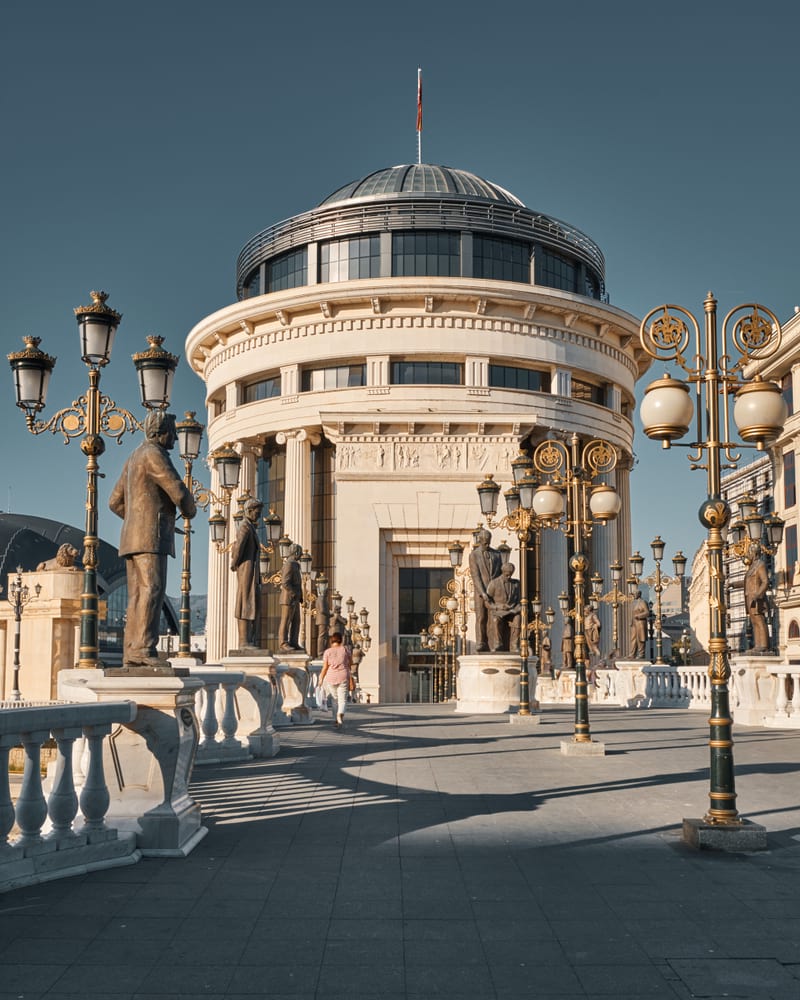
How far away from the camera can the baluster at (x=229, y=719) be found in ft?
45.6

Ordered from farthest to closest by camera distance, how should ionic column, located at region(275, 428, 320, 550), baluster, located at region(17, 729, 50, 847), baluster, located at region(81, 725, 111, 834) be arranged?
1. ionic column, located at region(275, 428, 320, 550)
2. baluster, located at region(81, 725, 111, 834)
3. baluster, located at region(17, 729, 50, 847)

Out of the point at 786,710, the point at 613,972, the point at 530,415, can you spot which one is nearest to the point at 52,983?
the point at 613,972

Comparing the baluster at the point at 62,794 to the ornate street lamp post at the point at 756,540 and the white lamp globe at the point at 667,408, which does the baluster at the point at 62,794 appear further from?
the ornate street lamp post at the point at 756,540

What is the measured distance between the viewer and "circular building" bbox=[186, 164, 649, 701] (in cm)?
5241

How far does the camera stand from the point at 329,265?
6000cm

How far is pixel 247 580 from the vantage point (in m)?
17.6

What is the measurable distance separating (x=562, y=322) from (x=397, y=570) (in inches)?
659

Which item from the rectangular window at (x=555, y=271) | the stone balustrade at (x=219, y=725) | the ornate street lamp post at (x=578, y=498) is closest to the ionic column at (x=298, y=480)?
the rectangular window at (x=555, y=271)

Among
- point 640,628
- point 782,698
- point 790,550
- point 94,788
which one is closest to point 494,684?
point 782,698

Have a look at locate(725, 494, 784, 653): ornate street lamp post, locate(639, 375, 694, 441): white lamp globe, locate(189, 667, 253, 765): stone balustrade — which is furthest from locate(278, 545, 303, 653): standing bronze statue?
locate(639, 375, 694, 441): white lamp globe

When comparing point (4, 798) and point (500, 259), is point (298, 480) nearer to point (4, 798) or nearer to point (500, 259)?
point (500, 259)

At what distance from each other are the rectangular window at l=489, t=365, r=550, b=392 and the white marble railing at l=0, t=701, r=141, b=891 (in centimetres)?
5004

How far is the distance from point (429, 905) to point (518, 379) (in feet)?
172

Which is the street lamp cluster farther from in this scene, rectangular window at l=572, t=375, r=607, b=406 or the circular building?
rectangular window at l=572, t=375, r=607, b=406
